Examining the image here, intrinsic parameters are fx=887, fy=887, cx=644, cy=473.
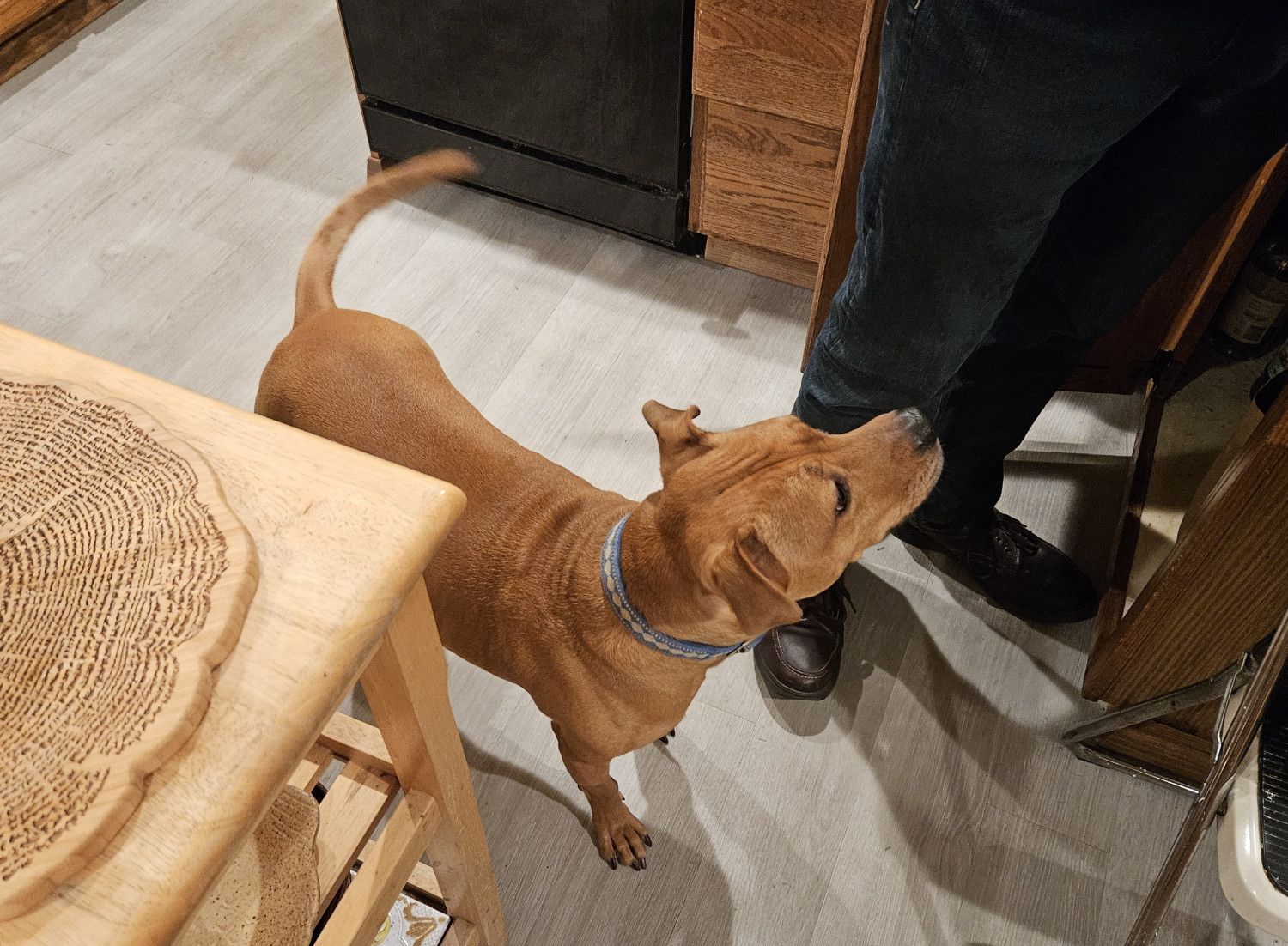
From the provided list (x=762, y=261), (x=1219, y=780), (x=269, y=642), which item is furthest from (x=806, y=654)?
(x=269, y=642)

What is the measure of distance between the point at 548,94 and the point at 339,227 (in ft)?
2.60

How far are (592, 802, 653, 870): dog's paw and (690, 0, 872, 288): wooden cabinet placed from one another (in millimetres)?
1044

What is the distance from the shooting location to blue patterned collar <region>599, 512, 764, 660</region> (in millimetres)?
1039

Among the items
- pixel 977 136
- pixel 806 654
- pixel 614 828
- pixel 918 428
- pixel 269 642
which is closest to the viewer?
pixel 269 642

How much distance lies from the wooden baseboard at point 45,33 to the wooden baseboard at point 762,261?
2.20 meters

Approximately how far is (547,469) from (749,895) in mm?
754

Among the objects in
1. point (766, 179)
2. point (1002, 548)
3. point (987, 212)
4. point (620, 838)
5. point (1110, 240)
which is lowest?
point (620, 838)

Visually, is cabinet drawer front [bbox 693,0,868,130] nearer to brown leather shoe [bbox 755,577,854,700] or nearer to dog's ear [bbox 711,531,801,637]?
brown leather shoe [bbox 755,577,854,700]

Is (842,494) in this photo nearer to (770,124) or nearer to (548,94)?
(770,124)

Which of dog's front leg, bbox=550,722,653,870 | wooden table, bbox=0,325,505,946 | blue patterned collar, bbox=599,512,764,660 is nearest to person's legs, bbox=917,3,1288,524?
blue patterned collar, bbox=599,512,764,660

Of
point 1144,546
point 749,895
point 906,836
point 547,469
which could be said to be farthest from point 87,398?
point 1144,546

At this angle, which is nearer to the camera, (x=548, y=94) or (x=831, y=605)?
(x=831, y=605)

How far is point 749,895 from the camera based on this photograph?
4.62 ft

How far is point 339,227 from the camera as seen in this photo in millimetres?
1462
